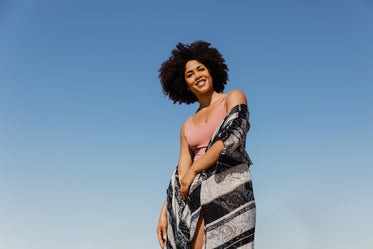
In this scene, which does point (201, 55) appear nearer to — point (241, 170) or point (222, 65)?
point (222, 65)

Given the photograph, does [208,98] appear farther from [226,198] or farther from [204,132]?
[226,198]

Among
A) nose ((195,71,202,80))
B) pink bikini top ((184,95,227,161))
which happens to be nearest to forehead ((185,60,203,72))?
nose ((195,71,202,80))

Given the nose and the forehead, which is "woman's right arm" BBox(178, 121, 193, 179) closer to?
the nose

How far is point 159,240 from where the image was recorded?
3.83 metres

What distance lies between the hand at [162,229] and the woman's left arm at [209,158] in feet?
1.57

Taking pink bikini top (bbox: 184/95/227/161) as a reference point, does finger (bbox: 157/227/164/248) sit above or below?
below

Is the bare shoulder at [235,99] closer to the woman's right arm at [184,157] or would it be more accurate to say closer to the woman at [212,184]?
the woman at [212,184]

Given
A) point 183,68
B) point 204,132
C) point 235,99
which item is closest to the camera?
point 235,99

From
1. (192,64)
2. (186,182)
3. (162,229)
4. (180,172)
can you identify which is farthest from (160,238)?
(192,64)

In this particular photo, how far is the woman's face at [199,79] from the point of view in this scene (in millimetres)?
3959

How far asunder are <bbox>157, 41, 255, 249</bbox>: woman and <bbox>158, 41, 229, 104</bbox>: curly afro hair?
44 centimetres

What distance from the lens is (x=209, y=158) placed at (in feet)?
10.7

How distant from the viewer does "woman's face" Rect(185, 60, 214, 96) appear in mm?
3959

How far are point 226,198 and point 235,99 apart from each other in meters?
0.90
